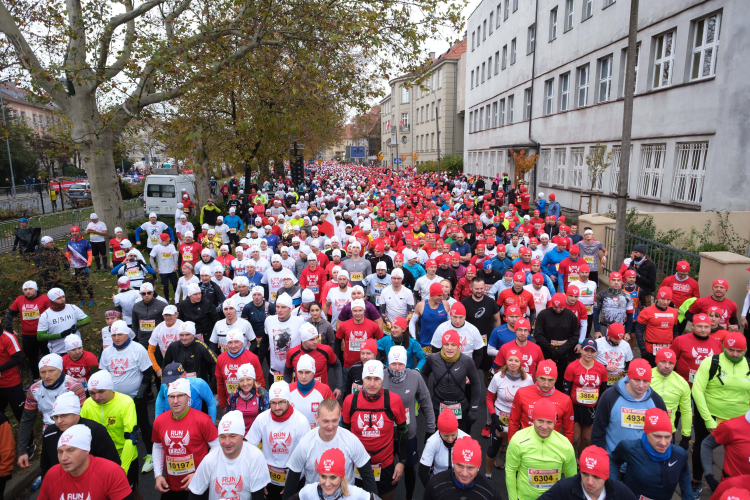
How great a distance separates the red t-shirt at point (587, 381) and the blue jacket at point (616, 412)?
0.73 m

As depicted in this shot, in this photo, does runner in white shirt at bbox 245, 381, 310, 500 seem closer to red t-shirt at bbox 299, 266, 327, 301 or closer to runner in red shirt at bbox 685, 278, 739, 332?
red t-shirt at bbox 299, 266, 327, 301

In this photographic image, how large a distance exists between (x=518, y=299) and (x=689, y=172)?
11845 millimetres

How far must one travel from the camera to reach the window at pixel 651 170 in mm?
17078

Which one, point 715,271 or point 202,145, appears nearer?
point 715,271

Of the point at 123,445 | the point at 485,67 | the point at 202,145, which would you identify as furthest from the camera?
the point at 485,67

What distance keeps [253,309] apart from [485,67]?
40.5m

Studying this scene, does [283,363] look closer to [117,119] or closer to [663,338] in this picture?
[663,338]

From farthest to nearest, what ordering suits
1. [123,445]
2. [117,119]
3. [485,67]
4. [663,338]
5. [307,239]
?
[485,67] < [117,119] < [307,239] < [663,338] < [123,445]

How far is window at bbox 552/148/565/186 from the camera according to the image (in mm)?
25844

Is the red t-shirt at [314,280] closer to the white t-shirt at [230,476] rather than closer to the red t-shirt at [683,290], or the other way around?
the white t-shirt at [230,476]

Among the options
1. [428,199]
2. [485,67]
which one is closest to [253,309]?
[428,199]

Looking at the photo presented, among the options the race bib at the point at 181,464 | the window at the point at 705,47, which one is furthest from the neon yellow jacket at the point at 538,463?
the window at the point at 705,47

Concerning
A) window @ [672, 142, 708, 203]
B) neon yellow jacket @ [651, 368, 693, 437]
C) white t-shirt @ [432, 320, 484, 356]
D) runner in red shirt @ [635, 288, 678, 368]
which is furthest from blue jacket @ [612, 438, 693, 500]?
window @ [672, 142, 708, 203]

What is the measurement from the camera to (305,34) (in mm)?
14523
